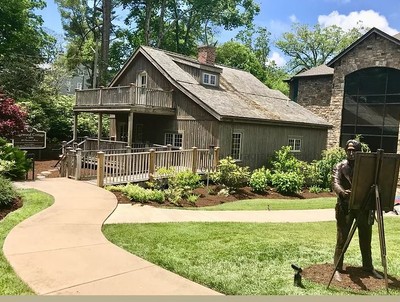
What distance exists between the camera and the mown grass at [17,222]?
3.89 m

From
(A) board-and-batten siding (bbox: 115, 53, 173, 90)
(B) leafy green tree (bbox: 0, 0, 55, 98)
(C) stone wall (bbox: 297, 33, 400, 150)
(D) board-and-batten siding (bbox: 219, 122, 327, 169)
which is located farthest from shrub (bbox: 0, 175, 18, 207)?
(C) stone wall (bbox: 297, 33, 400, 150)

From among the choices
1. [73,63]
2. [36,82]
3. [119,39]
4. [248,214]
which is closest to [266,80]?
[119,39]

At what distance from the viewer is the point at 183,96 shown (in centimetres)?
1634

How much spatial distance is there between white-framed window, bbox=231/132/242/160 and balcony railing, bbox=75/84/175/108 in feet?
11.7

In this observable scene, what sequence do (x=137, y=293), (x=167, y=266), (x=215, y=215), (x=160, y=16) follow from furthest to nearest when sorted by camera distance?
(x=160, y=16), (x=215, y=215), (x=167, y=266), (x=137, y=293)

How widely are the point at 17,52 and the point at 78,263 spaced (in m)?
25.3

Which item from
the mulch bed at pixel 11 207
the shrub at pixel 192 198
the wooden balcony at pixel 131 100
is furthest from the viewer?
the wooden balcony at pixel 131 100

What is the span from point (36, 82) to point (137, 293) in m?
23.6

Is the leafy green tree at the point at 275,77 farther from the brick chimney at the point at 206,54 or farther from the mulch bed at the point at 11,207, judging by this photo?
the mulch bed at the point at 11,207

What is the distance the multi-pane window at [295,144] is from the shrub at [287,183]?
13.9 feet

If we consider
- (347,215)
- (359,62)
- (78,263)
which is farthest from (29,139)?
(359,62)

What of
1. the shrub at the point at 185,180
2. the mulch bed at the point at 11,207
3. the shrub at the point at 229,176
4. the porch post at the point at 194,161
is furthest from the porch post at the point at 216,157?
the mulch bed at the point at 11,207

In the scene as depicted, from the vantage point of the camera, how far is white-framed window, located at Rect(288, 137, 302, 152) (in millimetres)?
18375

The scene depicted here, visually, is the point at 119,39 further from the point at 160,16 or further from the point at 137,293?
the point at 137,293
